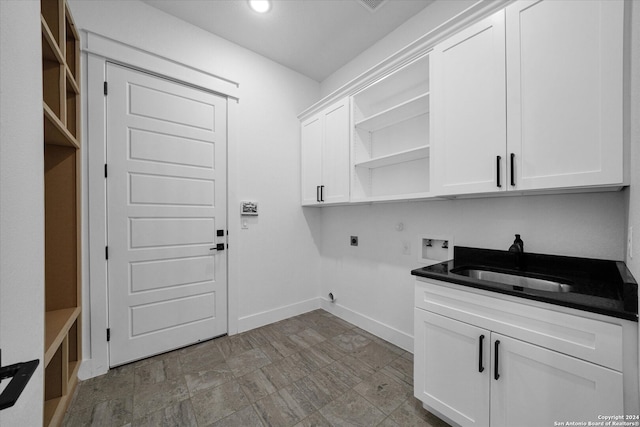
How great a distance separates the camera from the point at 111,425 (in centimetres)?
149

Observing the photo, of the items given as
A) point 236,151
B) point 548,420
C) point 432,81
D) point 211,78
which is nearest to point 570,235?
point 548,420

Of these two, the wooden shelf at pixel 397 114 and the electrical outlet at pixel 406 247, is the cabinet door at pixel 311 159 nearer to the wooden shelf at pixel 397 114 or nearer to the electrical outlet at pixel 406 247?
the wooden shelf at pixel 397 114

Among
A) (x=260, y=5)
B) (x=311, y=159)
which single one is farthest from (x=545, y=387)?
(x=260, y=5)

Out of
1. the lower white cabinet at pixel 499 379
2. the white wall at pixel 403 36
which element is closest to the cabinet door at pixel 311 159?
the white wall at pixel 403 36

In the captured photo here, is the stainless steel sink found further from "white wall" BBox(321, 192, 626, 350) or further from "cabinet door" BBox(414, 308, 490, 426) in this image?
"cabinet door" BBox(414, 308, 490, 426)

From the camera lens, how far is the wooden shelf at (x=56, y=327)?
1229mm

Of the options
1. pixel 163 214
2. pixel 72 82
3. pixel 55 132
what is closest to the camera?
pixel 55 132

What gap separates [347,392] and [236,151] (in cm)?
238

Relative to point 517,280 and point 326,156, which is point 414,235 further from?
point 326,156

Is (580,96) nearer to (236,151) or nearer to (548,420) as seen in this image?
(548,420)

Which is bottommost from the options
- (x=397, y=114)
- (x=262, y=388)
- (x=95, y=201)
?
(x=262, y=388)

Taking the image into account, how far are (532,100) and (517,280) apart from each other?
1.10m

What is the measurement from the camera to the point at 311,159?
9.51 feet

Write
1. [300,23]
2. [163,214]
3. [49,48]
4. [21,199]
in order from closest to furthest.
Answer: [21,199] → [49,48] → [163,214] → [300,23]
